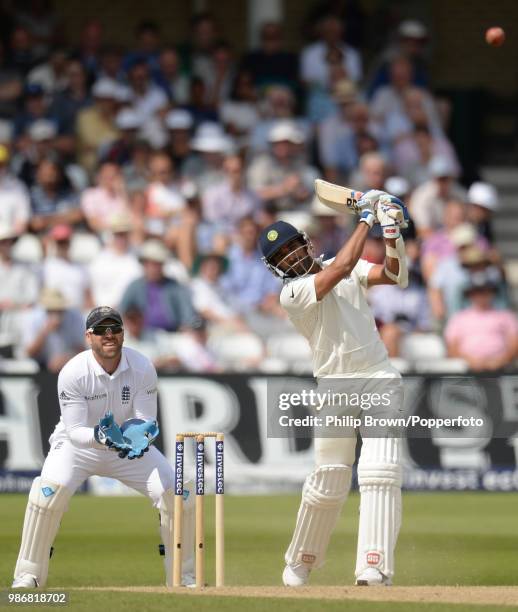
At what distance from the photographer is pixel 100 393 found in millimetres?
8133

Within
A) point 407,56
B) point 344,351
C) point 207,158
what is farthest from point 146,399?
point 407,56

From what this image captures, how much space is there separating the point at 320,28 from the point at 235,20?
9.32ft

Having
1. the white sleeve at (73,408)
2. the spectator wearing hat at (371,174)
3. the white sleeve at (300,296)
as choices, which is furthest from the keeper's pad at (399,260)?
the spectator wearing hat at (371,174)

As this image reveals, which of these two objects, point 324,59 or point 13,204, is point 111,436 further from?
point 324,59

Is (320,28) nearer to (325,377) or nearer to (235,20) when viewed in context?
(235,20)

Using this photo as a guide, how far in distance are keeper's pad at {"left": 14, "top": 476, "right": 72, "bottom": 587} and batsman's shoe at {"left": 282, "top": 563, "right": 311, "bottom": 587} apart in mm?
1301

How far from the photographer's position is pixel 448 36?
20484 millimetres

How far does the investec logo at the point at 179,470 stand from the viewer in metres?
7.65

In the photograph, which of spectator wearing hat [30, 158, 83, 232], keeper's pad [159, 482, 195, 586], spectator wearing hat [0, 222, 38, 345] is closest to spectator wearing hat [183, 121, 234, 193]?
spectator wearing hat [30, 158, 83, 232]

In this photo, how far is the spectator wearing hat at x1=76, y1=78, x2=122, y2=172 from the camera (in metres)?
16.5

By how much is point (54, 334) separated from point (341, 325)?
653 centimetres

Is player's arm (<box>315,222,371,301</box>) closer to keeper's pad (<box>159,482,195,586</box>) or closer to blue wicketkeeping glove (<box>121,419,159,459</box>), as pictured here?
blue wicketkeeping glove (<box>121,419,159,459</box>)

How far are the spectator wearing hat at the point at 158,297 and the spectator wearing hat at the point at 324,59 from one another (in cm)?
377

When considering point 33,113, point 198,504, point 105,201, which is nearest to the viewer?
point 198,504
